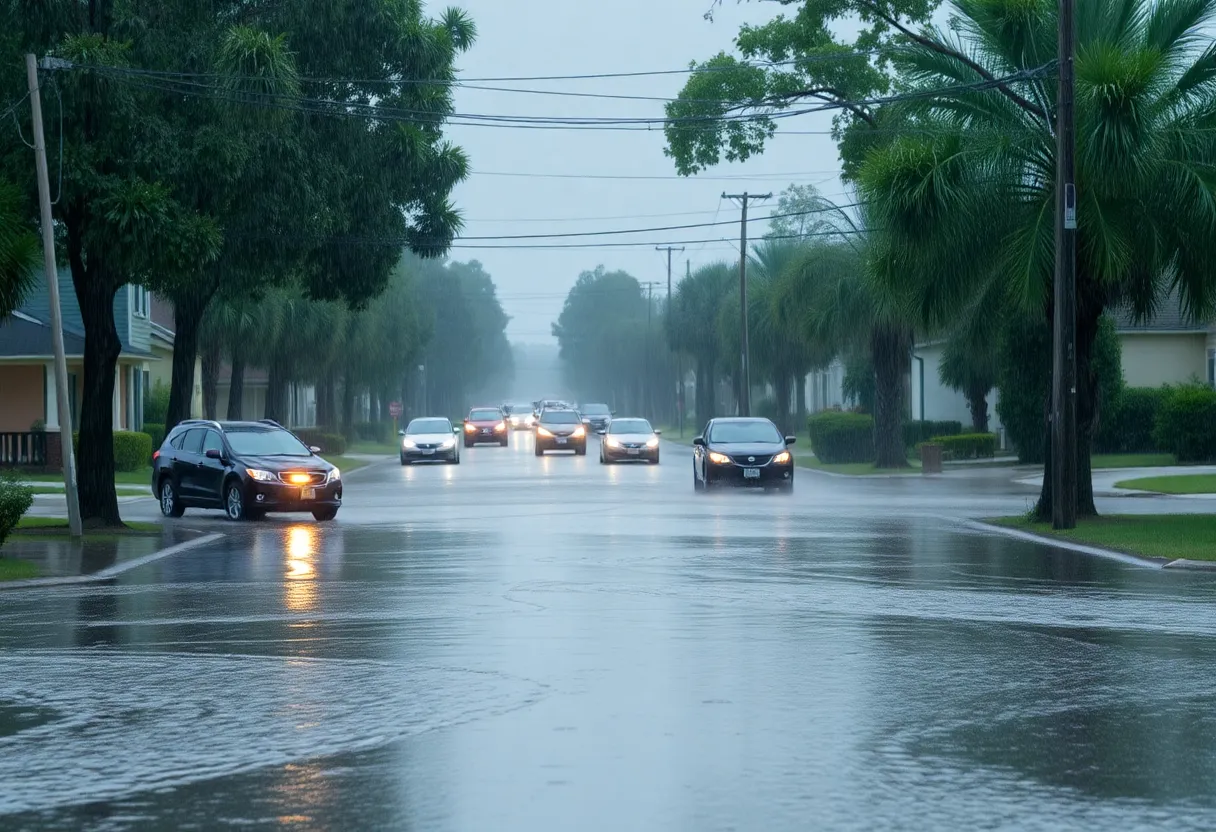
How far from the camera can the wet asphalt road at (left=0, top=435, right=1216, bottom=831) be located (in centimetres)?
750

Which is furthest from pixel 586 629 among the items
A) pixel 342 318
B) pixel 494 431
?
pixel 494 431

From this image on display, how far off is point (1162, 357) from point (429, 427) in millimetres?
23387

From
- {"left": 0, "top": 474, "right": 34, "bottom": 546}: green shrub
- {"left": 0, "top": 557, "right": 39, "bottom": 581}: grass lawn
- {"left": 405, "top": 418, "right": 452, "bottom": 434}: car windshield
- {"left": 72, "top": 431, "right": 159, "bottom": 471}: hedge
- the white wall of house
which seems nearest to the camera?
{"left": 0, "top": 557, "right": 39, "bottom": 581}: grass lawn

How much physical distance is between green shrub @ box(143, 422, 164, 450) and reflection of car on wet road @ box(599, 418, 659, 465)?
1419 cm

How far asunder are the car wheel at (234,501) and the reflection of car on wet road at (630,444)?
2400 cm

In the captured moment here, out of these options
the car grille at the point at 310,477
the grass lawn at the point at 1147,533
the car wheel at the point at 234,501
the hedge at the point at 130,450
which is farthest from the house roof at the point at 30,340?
the grass lawn at the point at 1147,533

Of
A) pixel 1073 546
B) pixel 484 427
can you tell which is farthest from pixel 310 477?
pixel 484 427

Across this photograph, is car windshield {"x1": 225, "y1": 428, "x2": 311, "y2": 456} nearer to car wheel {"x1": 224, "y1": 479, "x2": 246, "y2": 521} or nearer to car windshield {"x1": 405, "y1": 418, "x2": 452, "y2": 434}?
car wheel {"x1": 224, "y1": 479, "x2": 246, "y2": 521}

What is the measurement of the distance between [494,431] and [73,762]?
218 ft

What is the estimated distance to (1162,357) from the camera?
5631 cm

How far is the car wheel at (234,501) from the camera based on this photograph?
95.9 feet

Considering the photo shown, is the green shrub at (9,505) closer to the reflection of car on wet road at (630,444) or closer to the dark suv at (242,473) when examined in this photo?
the dark suv at (242,473)

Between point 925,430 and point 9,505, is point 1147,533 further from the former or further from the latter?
point 925,430

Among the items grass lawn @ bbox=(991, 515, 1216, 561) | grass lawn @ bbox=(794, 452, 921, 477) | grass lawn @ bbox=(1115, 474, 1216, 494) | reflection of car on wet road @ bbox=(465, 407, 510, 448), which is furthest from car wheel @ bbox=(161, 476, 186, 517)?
reflection of car on wet road @ bbox=(465, 407, 510, 448)
